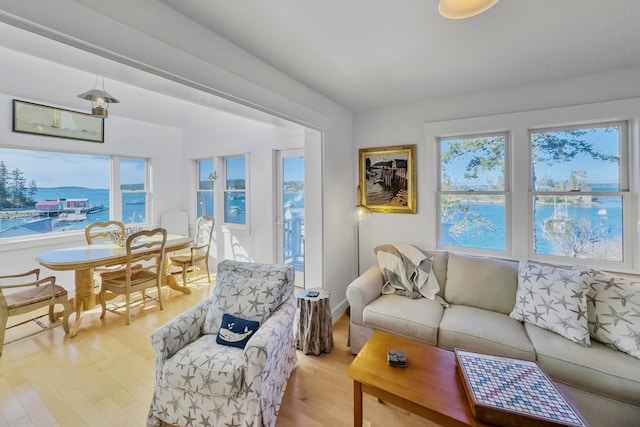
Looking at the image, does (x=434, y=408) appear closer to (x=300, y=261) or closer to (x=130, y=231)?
(x=300, y=261)

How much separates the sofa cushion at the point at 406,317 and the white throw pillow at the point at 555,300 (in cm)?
61

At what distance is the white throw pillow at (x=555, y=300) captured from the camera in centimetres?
171

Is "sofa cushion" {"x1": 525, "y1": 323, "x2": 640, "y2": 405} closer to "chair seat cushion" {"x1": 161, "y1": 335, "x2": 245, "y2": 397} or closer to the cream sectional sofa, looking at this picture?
the cream sectional sofa

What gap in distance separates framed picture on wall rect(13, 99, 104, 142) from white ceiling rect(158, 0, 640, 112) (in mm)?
3385

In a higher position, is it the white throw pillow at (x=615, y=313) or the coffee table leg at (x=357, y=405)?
the white throw pillow at (x=615, y=313)

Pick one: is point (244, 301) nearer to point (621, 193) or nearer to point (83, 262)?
point (83, 262)

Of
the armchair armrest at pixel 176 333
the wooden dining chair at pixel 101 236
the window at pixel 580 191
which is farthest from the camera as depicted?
the wooden dining chair at pixel 101 236

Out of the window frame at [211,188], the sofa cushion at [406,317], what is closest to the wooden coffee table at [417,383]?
the sofa cushion at [406,317]

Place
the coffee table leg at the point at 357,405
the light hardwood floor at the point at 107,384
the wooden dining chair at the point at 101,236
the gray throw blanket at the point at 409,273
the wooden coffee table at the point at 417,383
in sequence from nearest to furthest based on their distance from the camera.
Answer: the wooden coffee table at the point at 417,383 < the coffee table leg at the point at 357,405 < the light hardwood floor at the point at 107,384 < the gray throw blanket at the point at 409,273 < the wooden dining chair at the point at 101,236

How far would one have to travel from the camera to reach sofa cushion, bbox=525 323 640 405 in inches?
55.6

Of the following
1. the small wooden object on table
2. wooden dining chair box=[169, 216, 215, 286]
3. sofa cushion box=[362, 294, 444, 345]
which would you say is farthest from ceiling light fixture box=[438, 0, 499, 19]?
wooden dining chair box=[169, 216, 215, 286]

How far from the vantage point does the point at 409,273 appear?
2.52 m

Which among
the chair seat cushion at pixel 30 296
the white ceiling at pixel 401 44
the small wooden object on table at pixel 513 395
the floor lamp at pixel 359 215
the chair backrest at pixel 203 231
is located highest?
the white ceiling at pixel 401 44

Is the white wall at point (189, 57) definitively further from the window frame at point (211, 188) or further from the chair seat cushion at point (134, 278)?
the window frame at point (211, 188)
